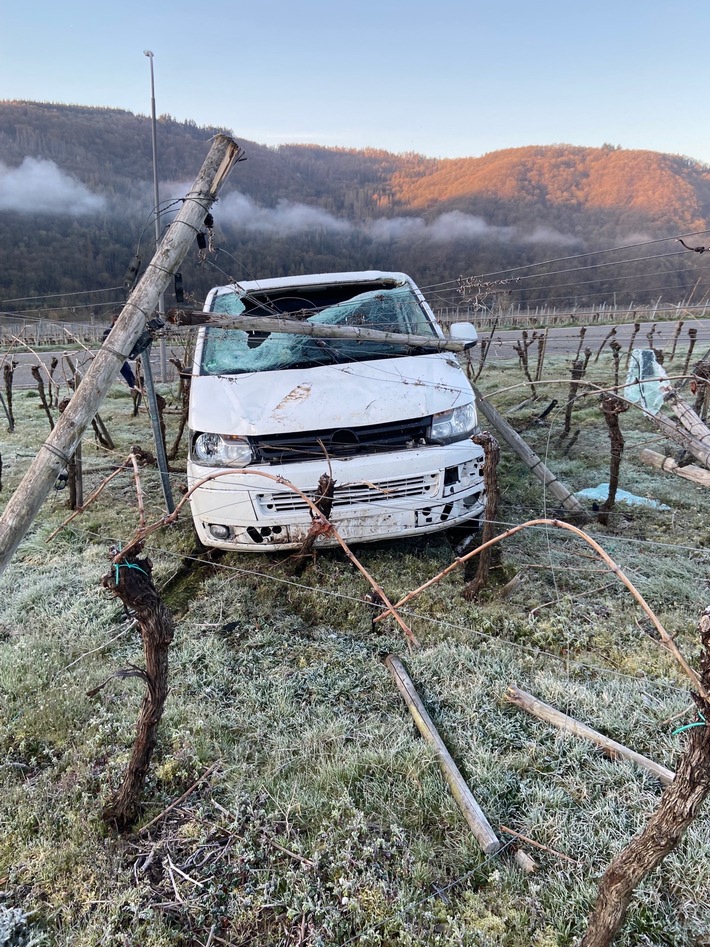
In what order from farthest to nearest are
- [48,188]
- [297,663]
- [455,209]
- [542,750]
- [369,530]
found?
1. [455,209]
2. [48,188]
3. [369,530]
4. [297,663]
5. [542,750]

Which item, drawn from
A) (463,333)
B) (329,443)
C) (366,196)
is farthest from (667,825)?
(366,196)

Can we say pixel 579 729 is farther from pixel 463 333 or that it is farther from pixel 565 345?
pixel 565 345

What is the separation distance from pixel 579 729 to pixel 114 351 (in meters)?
2.88

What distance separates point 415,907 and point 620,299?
7839 cm

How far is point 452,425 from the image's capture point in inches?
131

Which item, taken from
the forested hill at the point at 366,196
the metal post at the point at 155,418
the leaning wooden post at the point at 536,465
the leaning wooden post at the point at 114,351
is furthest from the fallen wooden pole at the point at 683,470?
the forested hill at the point at 366,196

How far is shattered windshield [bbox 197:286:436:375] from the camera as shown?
148 inches

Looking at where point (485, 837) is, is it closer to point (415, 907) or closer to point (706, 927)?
point (415, 907)

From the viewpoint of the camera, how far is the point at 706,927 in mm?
1384

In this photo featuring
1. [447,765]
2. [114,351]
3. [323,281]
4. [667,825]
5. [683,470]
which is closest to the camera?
[667,825]

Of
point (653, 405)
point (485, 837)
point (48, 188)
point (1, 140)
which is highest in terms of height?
point (1, 140)

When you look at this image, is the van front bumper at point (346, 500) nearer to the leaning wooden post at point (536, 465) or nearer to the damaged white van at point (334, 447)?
the damaged white van at point (334, 447)

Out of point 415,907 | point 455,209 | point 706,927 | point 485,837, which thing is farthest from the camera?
point 455,209

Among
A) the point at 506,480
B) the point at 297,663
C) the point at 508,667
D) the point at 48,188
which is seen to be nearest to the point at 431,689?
the point at 508,667
